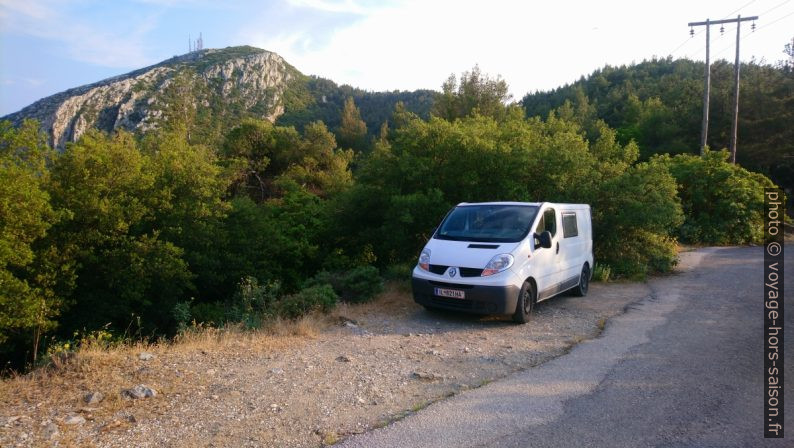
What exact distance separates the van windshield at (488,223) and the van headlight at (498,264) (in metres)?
0.51

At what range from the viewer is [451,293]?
802 centimetres

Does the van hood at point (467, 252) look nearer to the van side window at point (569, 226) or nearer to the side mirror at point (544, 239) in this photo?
the side mirror at point (544, 239)

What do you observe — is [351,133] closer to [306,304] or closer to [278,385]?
[306,304]

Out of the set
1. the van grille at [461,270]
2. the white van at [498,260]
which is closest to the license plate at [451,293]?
the white van at [498,260]

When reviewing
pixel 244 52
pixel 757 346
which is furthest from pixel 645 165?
pixel 244 52

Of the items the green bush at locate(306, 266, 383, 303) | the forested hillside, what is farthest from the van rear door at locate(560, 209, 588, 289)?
the forested hillside

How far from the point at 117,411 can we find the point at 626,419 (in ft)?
15.1

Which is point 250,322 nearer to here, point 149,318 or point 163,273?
point 163,273

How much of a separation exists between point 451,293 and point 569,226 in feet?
11.4

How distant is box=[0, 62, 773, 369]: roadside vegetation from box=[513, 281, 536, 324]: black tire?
3.32 m

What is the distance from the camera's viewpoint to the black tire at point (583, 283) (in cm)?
1071

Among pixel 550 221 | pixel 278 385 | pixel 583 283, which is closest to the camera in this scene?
pixel 278 385

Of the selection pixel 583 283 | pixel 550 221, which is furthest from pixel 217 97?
pixel 550 221

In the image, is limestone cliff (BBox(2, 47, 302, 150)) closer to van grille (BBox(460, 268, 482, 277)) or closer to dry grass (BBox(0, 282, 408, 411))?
dry grass (BBox(0, 282, 408, 411))
